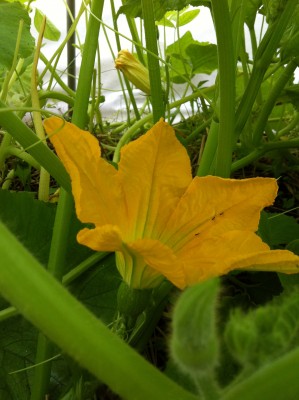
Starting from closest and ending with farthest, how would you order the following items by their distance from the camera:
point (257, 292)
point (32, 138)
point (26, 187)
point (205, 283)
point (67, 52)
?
point (205, 283), point (32, 138), point (257, 292), point (26, 187), point (67, 52)

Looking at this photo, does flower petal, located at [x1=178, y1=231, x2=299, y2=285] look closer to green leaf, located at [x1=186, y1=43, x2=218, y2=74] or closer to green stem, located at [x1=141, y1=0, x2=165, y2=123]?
green stem, located at [x1=141, y1=0, x2=165, y2=123]

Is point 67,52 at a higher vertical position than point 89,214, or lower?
higher

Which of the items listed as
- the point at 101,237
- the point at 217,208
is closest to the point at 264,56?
the point at 217,208

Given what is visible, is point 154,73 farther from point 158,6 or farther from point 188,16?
point 188,16

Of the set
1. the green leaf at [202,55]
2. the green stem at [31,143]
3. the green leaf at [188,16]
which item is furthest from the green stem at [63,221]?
the green leaf at [188,16]

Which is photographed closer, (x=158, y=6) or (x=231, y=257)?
(x=231, y=257)

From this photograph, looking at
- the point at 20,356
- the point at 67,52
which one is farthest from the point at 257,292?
the point at 67,52

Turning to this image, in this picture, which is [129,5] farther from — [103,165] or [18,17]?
[103,165]
